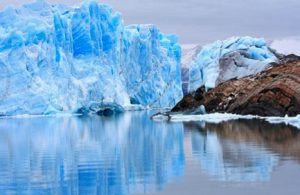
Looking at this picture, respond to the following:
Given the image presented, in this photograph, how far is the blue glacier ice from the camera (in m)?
36.4

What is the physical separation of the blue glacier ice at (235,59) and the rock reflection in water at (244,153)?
2023 cm

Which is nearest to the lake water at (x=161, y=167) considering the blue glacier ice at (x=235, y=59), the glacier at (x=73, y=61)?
the blue glacier ice at (x=235, y=59)

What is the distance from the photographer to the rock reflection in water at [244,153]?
27.0ft

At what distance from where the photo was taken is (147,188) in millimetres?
7371

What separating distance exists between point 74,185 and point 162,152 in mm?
4486

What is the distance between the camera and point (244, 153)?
10.8 meters

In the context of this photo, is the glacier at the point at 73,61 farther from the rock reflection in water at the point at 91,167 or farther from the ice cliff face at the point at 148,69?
the rock reflection in water at the point at 91,167

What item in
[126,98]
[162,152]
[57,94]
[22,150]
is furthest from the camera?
[126,98]

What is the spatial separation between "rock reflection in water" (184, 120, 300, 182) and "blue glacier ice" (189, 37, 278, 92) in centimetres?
2023

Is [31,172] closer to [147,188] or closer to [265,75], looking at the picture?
[147,188]

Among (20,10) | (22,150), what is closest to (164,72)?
(20,10)

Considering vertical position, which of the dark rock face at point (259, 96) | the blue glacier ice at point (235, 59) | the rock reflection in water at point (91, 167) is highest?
the blue glacier ice at point (235, 59)

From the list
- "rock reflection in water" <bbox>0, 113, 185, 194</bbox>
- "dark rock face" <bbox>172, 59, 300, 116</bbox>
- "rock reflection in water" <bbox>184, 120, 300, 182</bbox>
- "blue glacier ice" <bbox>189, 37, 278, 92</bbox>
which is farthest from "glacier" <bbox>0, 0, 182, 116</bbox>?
"rock reflection in water" <bbox>184, 120, 300, 182</bbox>

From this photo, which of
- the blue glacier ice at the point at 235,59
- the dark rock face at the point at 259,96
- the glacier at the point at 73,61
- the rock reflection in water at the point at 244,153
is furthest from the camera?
the glacier at the point at 73,61
